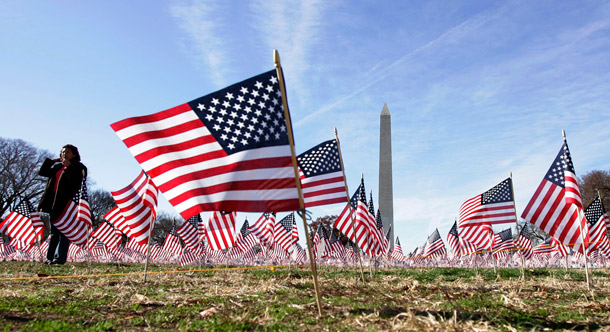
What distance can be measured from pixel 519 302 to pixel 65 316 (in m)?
5.39

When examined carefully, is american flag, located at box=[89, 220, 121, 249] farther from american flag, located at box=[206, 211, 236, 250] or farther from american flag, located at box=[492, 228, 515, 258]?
american flag, located at box=[492, 228, 515, 258]

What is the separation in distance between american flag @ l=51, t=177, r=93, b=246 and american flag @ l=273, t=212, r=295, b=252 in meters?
12.7

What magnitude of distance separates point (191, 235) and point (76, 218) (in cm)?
1179

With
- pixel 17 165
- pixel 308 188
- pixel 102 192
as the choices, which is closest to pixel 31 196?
pixel 17 165

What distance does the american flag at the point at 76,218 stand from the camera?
1257cm

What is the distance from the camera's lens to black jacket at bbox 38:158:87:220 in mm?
12719

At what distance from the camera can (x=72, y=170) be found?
504 inches

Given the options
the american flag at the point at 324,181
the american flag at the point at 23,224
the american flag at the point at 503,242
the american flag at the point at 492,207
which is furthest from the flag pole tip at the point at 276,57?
the american flag at the point at 503,242

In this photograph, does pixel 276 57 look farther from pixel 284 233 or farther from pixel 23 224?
pixel 284 233

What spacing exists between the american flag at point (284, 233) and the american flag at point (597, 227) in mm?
14074

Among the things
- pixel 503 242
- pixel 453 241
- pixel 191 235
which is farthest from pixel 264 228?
pixel 503 242

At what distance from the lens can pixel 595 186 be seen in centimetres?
5941

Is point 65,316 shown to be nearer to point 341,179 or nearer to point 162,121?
point 162,121

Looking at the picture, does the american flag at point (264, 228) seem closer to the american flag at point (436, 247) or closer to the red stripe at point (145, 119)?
the american flag at point (436, 247)
